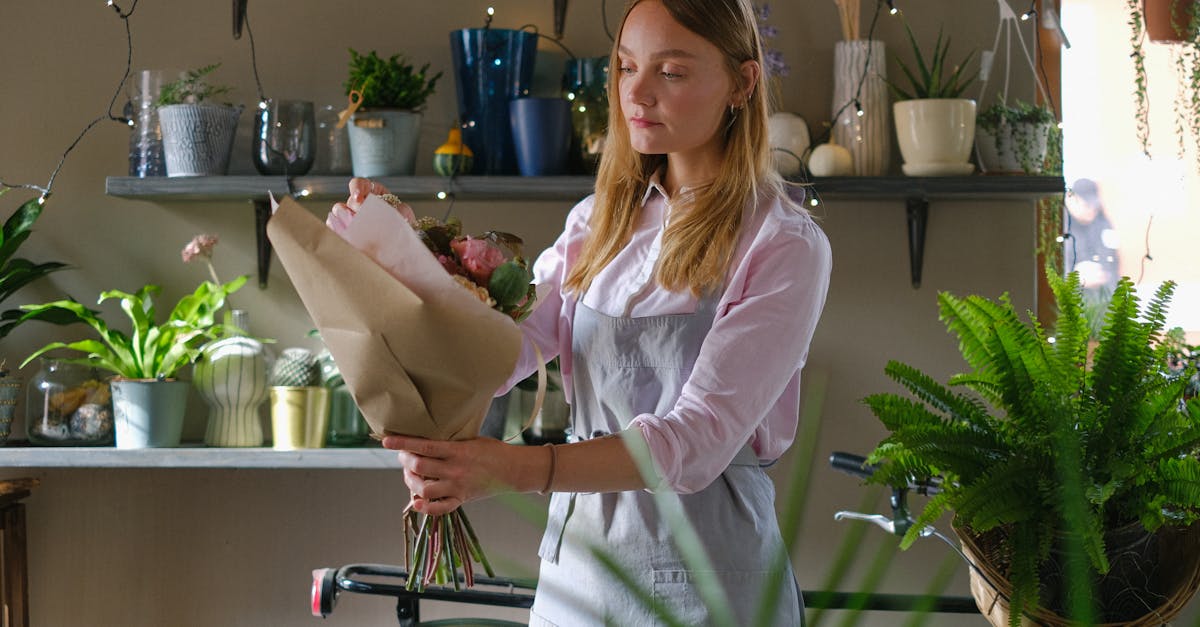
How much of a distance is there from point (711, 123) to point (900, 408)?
0.40 m

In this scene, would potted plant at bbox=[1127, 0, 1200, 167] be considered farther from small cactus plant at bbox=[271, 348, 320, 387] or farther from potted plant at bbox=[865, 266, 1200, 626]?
small cactus plant at bbox=[271, 348, 320, 387]

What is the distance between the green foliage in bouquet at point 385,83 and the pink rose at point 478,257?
1359 millimetres

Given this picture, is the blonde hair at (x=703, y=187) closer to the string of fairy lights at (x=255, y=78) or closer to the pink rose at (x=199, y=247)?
the string of fairy lights at (x=255, y=78)

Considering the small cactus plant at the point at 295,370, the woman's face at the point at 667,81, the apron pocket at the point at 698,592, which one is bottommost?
the apron pocket at the point at 698,592

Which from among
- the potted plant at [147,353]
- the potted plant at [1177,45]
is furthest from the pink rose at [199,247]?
the potted plant at [1177,45]

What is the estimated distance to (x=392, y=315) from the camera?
110cm

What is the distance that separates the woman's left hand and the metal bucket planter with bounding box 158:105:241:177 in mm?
1517

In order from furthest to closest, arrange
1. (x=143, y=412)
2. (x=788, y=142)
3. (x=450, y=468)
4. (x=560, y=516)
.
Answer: (x=788, y=142) < (x=143, y=412) < (x=560, y=516) < (x=450, y=468)

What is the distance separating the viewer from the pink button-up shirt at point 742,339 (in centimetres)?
125

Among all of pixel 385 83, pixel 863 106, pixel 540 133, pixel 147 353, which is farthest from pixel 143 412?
pixel 863 106

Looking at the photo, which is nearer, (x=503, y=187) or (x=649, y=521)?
(x=649, y=521)

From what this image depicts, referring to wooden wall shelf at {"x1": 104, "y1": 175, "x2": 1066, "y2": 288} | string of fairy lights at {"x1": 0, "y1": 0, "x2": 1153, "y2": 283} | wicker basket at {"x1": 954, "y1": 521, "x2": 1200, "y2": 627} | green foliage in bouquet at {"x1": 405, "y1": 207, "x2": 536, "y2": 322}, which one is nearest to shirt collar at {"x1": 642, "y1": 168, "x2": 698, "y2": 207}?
green foliage in bouquet at {"x1": 405, "y1": 207, "x2": 536, "y2": 322}

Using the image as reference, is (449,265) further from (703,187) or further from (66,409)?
(66,409)

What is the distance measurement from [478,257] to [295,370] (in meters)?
1.39
